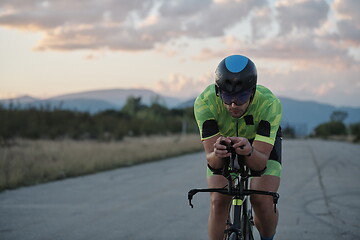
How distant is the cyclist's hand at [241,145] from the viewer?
10.7 ft

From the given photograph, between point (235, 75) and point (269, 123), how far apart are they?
24.1 inches

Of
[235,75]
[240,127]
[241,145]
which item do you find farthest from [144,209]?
[241,145]

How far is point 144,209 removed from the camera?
8742 millimetres

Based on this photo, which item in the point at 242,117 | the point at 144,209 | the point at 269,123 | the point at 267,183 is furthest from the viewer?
the point at 144,209

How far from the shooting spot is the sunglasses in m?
3.61

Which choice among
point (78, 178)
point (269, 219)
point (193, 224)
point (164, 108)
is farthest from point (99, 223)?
point (164, 108)

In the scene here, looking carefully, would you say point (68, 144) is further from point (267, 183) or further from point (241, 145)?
point (241, 145)

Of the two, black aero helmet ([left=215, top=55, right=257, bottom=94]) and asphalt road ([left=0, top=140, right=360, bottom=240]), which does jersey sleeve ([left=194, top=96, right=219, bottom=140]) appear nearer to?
black aero helmet ([left=215, top=55, right=257, bottom=94])

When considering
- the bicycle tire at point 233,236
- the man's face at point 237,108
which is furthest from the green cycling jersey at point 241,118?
the bicycle tire at point 233,236

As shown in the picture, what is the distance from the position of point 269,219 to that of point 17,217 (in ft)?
15.2

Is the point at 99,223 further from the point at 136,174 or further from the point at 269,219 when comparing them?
the point at 136,174

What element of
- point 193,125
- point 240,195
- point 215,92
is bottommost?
point 193,125

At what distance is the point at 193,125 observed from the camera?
69062mm

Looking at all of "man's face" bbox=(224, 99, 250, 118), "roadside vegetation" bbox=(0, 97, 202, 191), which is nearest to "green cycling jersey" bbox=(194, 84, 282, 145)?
"man's face" bbox=(224, 99, 250, 118)
